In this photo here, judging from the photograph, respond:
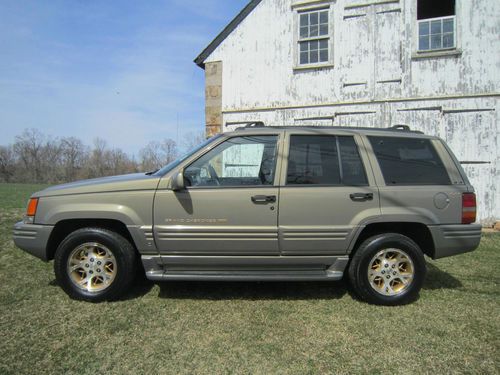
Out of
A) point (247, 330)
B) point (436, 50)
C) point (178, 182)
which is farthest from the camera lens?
point (436, 50)

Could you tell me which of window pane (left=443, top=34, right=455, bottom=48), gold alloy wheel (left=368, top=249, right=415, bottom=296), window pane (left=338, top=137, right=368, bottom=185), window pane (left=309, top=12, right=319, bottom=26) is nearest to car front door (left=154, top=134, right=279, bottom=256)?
window pane (left=338, top=137, right=368, bottom=185)

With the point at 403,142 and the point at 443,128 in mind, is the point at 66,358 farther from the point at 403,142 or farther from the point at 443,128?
the point at 443,128

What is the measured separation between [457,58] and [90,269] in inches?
352

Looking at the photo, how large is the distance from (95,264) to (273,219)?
1981 millimetres

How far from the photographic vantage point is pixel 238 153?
4027 millimetres

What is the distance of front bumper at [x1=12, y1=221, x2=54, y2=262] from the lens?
3.69 metres

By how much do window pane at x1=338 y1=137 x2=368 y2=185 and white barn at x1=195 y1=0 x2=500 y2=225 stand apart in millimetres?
5356

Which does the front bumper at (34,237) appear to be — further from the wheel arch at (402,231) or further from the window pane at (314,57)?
the window pane at (314,57)

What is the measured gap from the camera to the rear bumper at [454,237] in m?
3.73

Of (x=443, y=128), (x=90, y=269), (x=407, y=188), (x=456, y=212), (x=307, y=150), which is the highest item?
(x=443, y=128)

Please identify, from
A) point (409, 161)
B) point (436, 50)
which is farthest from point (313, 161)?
point (436, 50)

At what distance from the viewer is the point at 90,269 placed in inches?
147

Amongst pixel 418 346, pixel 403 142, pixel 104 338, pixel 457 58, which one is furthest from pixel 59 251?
pixel 457 58

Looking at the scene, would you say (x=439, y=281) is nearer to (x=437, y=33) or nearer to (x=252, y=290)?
(x=252, y=290)
